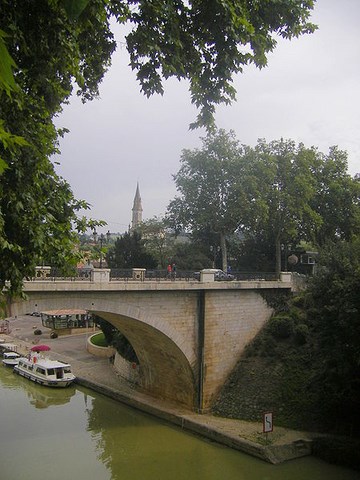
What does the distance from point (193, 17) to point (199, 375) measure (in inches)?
548

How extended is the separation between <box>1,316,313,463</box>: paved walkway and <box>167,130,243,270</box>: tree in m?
9.73

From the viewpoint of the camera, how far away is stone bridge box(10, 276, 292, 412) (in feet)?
48.5

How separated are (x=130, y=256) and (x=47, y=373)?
10.1 meters

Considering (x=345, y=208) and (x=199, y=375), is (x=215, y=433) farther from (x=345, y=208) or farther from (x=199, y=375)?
(x=345, y=208)

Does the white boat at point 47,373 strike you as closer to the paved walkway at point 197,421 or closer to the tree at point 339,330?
the paved walkway at point 197,421

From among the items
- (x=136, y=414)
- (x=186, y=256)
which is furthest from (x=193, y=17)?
(x=186, y=256)

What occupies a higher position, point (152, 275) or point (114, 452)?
point (152, 275)

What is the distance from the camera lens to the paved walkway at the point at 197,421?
13.6 metres

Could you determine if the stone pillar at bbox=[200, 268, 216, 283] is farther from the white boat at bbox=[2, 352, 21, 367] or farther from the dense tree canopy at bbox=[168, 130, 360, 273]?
the white boat at bbox=[2, 352, 21, 367]

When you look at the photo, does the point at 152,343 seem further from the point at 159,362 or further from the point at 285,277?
the point at 285,277

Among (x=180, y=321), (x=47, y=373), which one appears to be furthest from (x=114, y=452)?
(x=47, y=373)

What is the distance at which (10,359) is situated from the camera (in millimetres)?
25906

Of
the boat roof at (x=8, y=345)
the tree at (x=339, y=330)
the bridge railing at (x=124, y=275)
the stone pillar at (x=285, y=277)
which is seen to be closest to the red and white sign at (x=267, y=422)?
the tree at (x=339, y=330)

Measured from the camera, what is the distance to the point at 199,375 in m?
17.5
